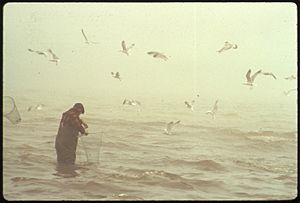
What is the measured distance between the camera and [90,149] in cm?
192

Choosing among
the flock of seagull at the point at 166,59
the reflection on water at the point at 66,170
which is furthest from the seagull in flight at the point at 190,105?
the reflection on water at the point at 66,170

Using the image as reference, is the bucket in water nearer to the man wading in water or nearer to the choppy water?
the choppy water

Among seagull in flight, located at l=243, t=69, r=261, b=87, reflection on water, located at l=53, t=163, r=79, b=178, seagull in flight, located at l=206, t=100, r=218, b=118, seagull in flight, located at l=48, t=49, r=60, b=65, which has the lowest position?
reflection on water, located at l=53, t=163, r=79, b=178

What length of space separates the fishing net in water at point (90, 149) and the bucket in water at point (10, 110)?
0.83 feet

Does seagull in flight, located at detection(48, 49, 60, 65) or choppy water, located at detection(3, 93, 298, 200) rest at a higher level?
seagull in flight, located at detection(48, 49, 60, 65)

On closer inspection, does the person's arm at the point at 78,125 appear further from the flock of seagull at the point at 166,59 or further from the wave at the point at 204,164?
the wave at the point at 204,164

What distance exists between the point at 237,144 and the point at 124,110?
44 centimetres

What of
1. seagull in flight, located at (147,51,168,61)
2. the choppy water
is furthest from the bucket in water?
seagull in flight, located at (147,51,168,61)

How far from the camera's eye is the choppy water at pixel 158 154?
190 cm

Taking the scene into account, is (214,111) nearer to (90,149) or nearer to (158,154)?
(158,154)

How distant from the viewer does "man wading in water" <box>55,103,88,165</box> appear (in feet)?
6.27

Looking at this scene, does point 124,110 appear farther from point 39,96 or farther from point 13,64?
point 13,64

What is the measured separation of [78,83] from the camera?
195cm

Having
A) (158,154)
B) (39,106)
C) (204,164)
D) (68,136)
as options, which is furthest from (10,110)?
(204,164)
